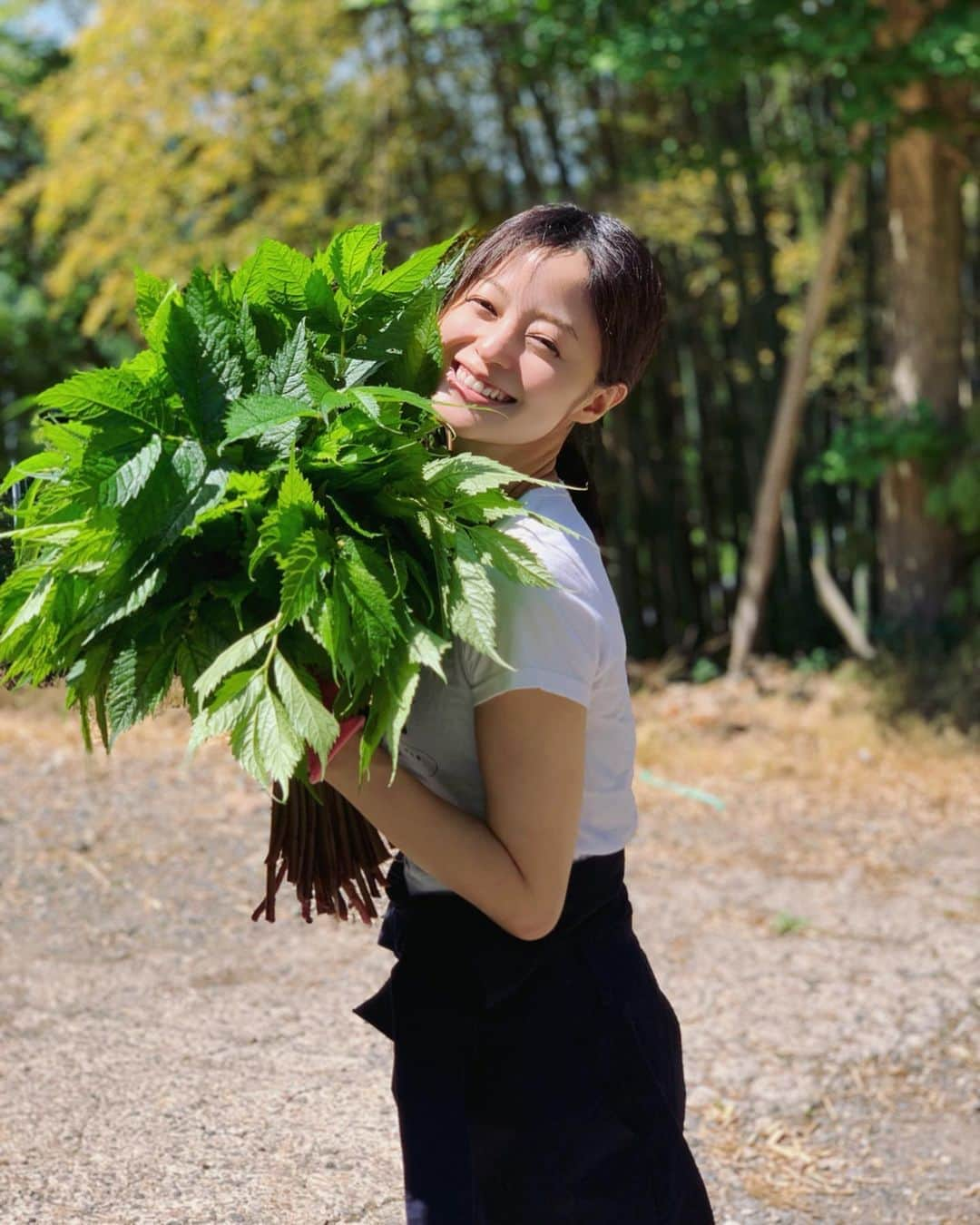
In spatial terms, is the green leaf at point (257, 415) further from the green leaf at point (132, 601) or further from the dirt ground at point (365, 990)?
the dirt ground at point (365, 990)

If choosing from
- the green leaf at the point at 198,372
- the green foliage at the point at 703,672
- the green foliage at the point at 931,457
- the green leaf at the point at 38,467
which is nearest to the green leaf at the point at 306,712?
the green leaf at the point at 198,372

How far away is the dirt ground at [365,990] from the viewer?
2.61 metres

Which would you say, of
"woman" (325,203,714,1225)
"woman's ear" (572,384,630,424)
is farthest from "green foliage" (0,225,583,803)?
"woman's ear" (572,384,630,424)

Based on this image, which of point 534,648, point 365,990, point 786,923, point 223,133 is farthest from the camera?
point 223,133

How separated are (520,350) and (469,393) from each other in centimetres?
7

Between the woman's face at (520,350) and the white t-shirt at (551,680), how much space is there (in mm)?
80

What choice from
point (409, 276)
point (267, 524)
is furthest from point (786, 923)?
point (267, 524)

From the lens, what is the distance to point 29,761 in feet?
17.3

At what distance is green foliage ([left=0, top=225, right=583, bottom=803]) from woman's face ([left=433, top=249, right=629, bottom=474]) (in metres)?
0.08

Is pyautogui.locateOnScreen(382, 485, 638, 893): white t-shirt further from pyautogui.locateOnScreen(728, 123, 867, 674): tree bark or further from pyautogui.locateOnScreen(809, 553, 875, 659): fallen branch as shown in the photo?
pyautogui.locateOnScreen(809, 553, 875, 659): fallen branch

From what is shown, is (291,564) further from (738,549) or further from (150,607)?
(738,549)

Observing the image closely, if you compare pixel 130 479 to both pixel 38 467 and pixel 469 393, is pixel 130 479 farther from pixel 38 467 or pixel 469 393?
pixel 469 393

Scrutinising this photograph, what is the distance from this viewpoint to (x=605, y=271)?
5.09 ft

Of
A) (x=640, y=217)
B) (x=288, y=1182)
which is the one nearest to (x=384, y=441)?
(x=288, y=1182)
